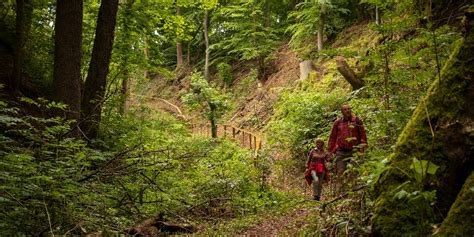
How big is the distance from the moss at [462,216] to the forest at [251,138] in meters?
0.01

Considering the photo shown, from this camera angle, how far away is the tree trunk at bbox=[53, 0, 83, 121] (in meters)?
9.02

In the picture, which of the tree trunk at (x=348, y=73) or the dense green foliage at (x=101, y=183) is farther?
the tree trunk at (x=348, y=73)

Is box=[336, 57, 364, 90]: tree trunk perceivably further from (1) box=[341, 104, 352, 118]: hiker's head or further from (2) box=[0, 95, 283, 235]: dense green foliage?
(1) box=[341, 104, 352, 118]: hiker's head

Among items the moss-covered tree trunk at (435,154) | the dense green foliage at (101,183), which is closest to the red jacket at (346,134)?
the dense green foliage at (101,183)

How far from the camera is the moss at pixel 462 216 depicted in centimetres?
284

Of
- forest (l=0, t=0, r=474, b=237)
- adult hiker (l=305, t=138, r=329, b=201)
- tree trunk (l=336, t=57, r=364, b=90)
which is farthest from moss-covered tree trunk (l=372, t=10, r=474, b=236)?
tree trunk (l=336, t=57, r=364, b=90)

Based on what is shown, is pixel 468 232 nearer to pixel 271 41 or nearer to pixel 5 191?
pixel 5 191

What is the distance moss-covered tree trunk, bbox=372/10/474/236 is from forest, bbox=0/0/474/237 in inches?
0.4

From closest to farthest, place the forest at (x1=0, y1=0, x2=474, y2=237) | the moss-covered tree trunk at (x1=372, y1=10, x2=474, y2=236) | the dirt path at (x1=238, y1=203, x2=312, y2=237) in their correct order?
1. the moss-covered tree trunk at (x1=372, y1=10, x2=474, y2=236)
2. the forest at (x1=0, y1=0, x2=474, y2=237)
3. the dirt path at (x1=238, y1=203, x2=312, y2=237)

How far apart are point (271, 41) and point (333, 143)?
17445 millimetres

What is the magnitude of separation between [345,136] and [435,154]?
4.96m

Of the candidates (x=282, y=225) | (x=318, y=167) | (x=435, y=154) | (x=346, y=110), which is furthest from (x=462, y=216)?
(x=318, y=167)

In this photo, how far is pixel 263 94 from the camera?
24438 millimetres

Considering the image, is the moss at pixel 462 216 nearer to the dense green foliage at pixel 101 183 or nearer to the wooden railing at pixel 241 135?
the dense green foliage at pixel 101 183
